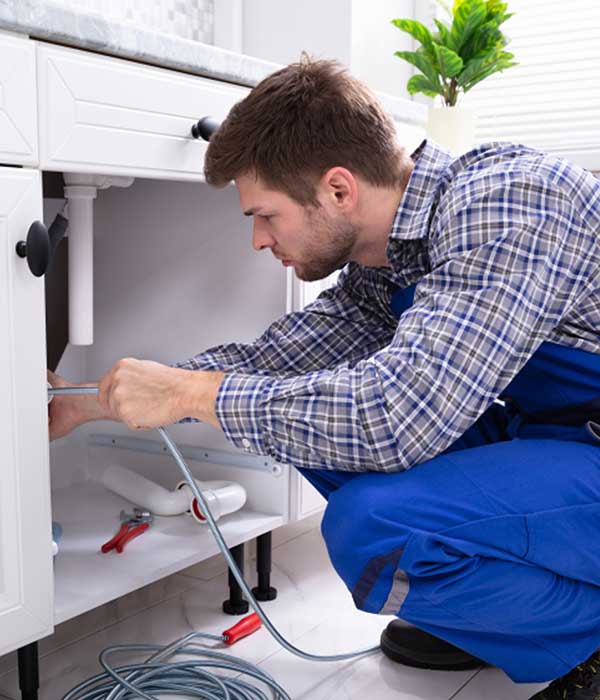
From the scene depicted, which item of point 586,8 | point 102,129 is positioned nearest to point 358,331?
point 102,129

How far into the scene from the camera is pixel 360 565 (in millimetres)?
1140

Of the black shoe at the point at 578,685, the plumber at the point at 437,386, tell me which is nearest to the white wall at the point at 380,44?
the plumber at the point at 437,386

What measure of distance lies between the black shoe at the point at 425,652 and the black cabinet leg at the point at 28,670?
55cm

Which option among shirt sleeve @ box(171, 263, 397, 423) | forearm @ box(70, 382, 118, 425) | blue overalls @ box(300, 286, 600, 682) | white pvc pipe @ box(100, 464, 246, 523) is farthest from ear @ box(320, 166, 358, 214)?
white pvc pipe @ box(100, 464, 246, 523)

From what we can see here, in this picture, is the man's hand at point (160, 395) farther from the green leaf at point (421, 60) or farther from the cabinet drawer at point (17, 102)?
the green leaf at point (421, 60)

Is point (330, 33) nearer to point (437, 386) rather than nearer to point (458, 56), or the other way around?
point (458, 56)

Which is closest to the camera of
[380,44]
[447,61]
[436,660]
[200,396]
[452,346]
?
[452,346]

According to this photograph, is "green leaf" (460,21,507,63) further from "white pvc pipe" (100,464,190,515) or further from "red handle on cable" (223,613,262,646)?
"red handle on cable" (223,613,262,646)

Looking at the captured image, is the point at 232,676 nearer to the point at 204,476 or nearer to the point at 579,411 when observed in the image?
the point at 204,476

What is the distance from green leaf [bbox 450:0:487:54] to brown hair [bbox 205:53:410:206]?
1.18 metres

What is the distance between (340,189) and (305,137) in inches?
3.4

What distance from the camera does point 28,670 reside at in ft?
4.08

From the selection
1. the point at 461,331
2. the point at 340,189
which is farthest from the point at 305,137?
the point at 461,331

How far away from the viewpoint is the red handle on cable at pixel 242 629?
150cm
